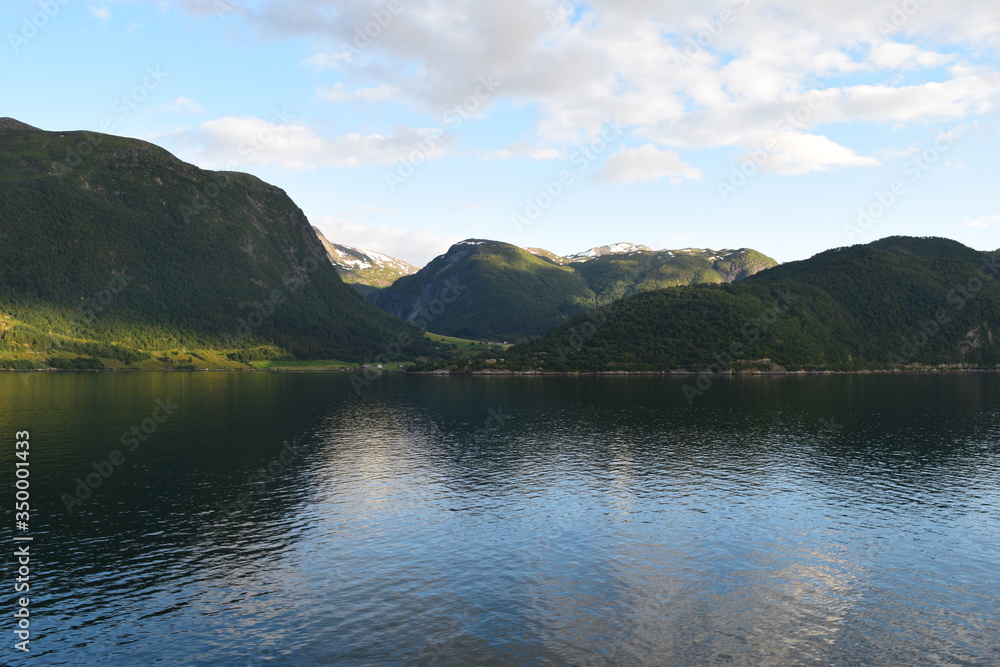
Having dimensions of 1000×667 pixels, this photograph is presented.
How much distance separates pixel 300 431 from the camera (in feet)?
446

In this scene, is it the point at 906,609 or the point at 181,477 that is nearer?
the point at 906,609

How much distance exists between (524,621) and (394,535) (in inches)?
919

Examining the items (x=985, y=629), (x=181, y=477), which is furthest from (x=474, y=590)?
(x=181, y=477)

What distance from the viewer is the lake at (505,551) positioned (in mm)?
43375

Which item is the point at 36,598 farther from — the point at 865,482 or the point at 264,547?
the point at 865,482

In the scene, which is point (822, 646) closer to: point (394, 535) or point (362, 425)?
point (394, 535)

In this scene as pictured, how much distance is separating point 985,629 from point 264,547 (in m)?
60.8

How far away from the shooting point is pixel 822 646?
4319 centimetres

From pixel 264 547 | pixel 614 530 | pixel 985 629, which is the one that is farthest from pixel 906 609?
pixel 264 547

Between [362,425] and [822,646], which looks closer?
[822,646]

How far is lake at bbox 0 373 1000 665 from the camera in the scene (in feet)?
142

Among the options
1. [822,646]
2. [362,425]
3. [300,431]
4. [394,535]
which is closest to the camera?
[822,646]

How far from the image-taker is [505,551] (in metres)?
61.3

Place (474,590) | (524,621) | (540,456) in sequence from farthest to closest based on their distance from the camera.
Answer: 1. (540,456)
2. (474,590)
3. (524,621)
